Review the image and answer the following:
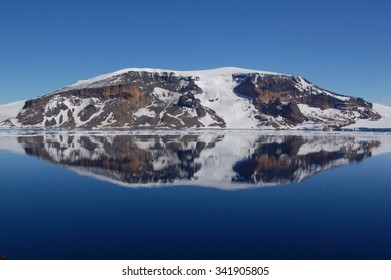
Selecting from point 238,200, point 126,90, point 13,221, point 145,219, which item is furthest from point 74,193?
point 126,90

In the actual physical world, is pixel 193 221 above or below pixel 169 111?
below

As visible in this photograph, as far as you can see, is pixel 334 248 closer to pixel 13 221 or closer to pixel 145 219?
pixel 145 219

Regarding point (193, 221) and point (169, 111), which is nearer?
point (193, 221)

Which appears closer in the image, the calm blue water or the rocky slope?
the calm blue water

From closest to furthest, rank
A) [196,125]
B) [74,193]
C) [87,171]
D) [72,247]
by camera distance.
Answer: [72,247], [74,193], [87,171], [196,125]

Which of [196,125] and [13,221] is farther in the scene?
[196,125]

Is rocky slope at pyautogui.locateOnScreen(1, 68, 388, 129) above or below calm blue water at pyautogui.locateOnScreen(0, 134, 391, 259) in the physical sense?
above

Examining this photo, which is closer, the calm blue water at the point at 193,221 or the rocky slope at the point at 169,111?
the calm blue water at the point at 193,221

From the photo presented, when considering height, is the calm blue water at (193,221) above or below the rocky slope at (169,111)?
below
